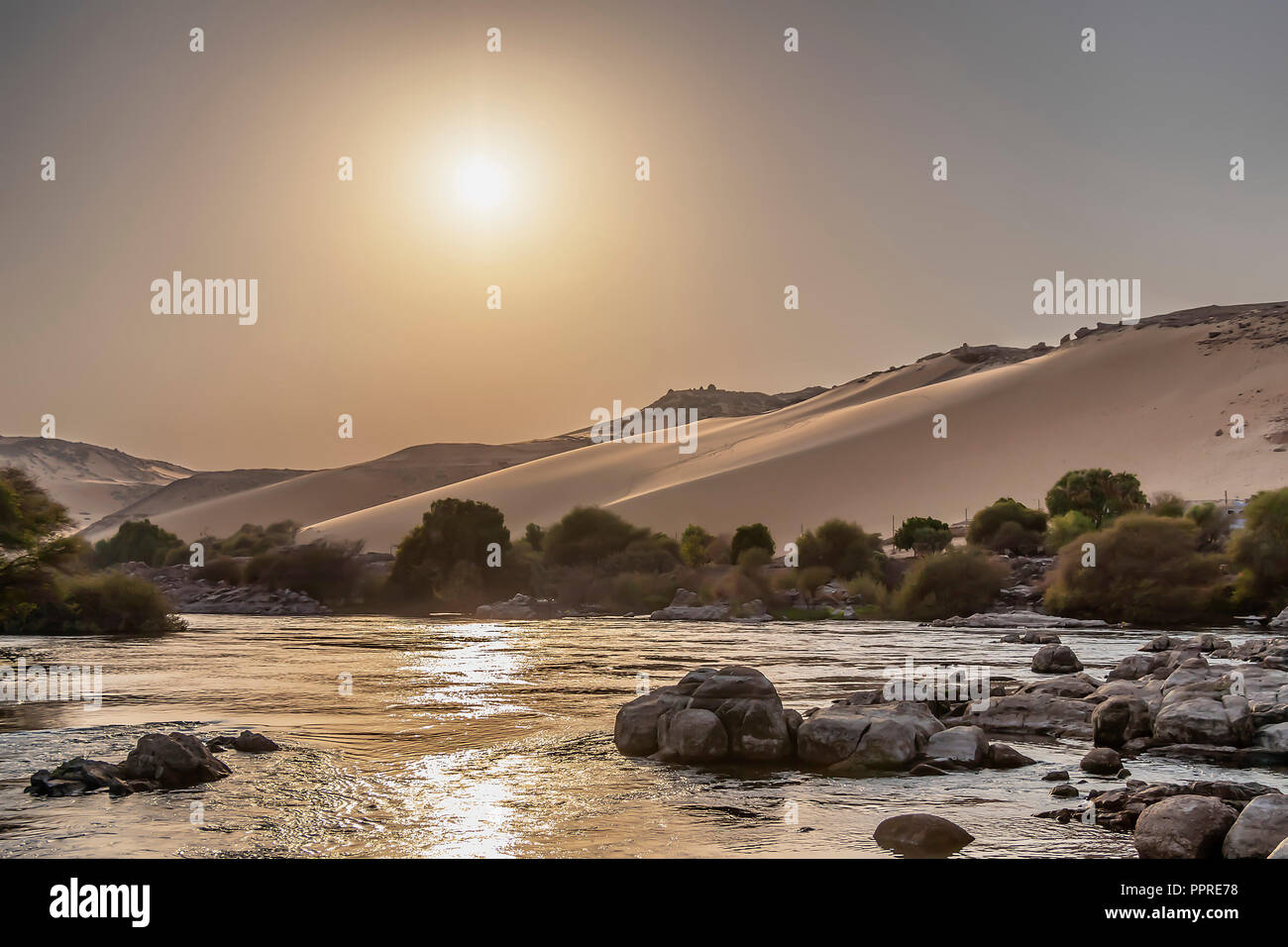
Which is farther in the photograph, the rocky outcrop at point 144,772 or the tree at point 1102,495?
the tree at point 1102,495

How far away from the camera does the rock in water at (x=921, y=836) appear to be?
1121 cm

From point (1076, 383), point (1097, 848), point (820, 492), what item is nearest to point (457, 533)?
point (820, 492)

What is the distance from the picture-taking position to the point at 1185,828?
1067 centimetres

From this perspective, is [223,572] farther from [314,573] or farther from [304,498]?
[304,498]

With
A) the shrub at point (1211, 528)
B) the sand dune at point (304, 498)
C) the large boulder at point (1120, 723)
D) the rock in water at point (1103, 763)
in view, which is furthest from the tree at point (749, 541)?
the sand dune at point (304, 498)

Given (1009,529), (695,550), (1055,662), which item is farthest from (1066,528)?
(1055,662)

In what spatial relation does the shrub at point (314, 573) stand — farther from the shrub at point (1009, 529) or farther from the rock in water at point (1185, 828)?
the rock in water at point (1185, 828)

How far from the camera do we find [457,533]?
3024 inches

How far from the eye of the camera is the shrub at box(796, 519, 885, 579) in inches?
2785

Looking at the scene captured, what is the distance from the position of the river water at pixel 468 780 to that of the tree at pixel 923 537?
42.1 m

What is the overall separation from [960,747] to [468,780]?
7.66m

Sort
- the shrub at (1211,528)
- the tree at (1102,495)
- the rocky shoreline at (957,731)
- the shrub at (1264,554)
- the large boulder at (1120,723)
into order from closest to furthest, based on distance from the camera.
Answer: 1. the rocky shoreline at (957,731)
2. the large boulder at (1120,723)
3. the shrub at (1264,554)
4. the shrub at (1211,528)
5. the tree at (1102,495)

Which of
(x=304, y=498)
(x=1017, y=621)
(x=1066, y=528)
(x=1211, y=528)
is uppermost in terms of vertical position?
(x=304, y=498)

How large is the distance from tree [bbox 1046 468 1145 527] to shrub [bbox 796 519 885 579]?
616 inches
